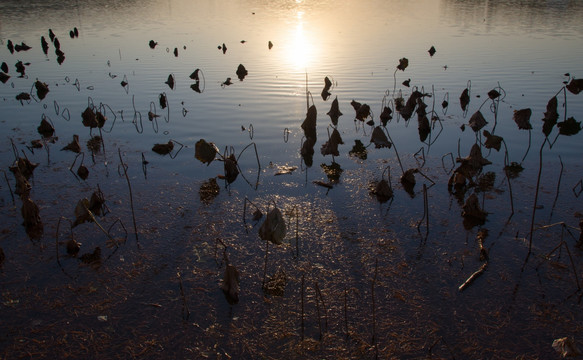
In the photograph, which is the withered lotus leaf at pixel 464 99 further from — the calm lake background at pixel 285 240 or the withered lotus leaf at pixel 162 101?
the withered lotus leaf at pixel 162 101

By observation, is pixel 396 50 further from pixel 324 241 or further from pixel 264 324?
pixel 264 324

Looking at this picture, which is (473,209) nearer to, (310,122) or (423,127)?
(310,122)

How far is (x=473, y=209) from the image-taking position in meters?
4.71

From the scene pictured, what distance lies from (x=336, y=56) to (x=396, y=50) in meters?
2.97

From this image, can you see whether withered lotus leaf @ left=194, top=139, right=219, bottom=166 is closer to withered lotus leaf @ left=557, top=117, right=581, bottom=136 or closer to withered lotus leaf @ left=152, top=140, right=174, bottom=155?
withered lotus leaf @ left=152, top=140, right=174, bottom=155

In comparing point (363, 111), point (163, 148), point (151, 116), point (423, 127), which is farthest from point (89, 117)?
point (423, 127)

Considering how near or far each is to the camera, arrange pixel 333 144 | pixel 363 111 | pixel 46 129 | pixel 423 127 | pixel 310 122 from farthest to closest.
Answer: pixel 46 129
pixel 363 111
pixel 423 127
pixel 333 144
pixel 310 122

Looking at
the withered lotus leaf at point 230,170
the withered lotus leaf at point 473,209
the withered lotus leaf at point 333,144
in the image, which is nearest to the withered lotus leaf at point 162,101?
the withered lotus leaf at point 230,170

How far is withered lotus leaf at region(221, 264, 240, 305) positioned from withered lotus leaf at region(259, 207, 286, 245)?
1.29 ft

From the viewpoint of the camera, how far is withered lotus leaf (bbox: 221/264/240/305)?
11.3 ft

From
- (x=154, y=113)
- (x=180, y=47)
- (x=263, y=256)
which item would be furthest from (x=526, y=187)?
(x=180, y=47)

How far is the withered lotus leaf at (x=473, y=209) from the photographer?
468 centimetres

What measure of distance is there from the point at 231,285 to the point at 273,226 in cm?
62

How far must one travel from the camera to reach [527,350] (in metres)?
3.04
